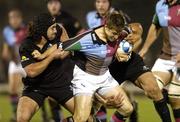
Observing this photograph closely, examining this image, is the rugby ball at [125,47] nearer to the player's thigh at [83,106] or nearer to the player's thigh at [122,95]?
the player's thigh at [122,95]

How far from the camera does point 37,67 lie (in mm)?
8812

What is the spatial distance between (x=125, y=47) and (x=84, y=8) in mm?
8650

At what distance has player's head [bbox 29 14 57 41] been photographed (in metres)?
8.93

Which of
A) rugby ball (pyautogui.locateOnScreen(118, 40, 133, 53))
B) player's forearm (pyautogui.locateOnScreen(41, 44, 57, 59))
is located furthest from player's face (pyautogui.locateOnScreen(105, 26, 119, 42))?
player's forearm (pyautogui.locateOnScreen(41, 44, 57, 59))

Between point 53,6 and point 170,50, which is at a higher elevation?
point 53,6

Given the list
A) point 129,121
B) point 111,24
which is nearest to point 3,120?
point 129,121

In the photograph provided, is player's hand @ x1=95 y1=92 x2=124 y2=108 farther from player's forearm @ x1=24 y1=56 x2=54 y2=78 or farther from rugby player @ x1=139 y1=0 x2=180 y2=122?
rugby player @ x1=139 y1=0 x2=180 y2=122

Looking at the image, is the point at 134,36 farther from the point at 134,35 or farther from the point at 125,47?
the point at 125,47

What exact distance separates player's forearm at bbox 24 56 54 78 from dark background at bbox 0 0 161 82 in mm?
6425

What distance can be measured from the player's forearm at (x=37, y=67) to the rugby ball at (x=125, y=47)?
882 millimetres

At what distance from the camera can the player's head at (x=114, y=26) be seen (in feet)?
27.6

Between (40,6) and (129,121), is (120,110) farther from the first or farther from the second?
(40,6)

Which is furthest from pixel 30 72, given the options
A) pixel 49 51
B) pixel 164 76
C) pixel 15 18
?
pixel 15 18

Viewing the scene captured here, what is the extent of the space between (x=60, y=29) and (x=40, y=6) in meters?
9.08
